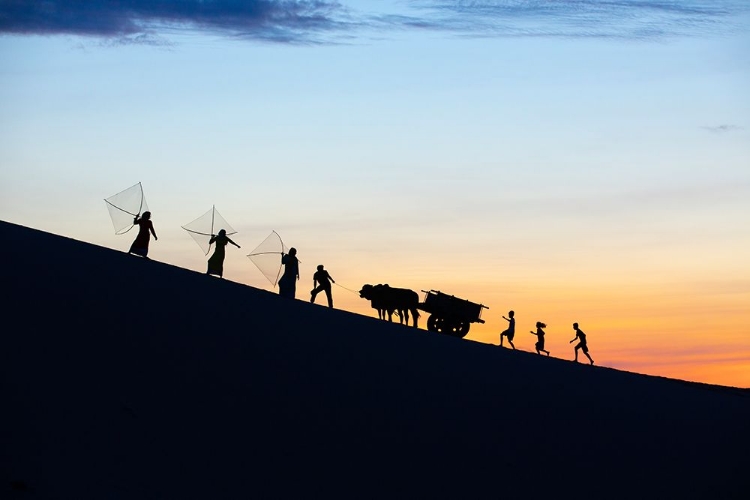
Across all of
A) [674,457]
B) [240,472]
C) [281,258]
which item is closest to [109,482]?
[240,472]

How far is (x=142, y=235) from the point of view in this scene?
2161cm

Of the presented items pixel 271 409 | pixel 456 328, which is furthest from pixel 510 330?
pixel 271 409

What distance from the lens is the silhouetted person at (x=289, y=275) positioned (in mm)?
23516

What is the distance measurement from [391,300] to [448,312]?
1729 millimetres

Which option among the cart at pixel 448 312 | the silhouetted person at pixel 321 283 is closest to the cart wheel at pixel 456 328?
the cart at pixel 448 312

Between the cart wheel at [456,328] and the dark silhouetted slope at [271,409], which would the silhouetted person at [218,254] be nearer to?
the dark silhouetted slope at [271,409]

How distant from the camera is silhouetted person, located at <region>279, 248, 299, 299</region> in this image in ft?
77.2

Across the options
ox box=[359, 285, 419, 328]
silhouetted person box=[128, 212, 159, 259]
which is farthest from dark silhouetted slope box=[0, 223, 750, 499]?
ox box=[359, 285, 419, 328]

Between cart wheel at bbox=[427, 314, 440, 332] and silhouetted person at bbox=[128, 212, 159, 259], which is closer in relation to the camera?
silhouetted person at bbox=[128, 212, 159, 259]

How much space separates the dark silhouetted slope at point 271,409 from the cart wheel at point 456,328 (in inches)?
245

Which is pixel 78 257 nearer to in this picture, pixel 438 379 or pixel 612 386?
pixel 438 379

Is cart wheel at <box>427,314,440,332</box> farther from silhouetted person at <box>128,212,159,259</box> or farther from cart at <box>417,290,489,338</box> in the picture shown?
silhouetted person at <box>128,212,159,259</box>

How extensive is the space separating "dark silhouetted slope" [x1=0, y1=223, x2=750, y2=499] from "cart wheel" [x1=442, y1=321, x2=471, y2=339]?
622 centimetres

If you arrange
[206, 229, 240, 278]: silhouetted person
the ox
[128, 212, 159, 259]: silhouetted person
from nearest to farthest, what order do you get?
[128, 212, 159, 259]: silhouetted person, [206, 229, 240, 278]: silhouetted person, the ox
